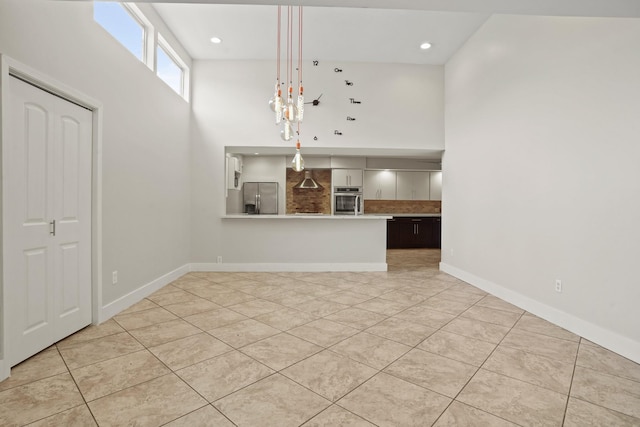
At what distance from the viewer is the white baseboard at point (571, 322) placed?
2314mm

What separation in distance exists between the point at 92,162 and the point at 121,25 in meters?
1.68

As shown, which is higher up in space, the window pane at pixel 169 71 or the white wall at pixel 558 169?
the window pane at pixel 169 71

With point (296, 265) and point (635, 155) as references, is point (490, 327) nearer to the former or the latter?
point (635, 155)

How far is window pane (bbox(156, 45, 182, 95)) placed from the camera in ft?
13.7

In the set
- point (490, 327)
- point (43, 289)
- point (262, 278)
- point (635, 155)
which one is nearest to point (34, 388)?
point (43, 289)

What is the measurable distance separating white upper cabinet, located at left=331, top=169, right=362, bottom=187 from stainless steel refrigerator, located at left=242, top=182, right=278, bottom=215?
1577 mm

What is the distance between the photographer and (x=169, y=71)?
4480 millimetres

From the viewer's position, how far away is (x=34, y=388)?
182 centimetres

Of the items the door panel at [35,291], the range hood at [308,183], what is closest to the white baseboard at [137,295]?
the door panel at [35,291]

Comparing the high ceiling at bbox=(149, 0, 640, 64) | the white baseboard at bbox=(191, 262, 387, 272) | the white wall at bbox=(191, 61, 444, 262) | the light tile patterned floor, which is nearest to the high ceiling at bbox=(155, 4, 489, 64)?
the high ceiling at bbox=(149, 0, 640, 64)

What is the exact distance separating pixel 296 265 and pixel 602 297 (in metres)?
4.03

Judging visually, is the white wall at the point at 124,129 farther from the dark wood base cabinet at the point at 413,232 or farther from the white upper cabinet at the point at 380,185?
the dark wood base cabinet at the point at 413,232

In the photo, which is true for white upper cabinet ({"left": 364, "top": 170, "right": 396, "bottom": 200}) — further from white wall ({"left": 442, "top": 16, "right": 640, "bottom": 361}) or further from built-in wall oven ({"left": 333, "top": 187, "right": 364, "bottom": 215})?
white wall ({"left": 442, "top": 16, "right": 640, "bottom": 361})

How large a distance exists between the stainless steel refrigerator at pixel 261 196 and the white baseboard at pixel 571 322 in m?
4.62
